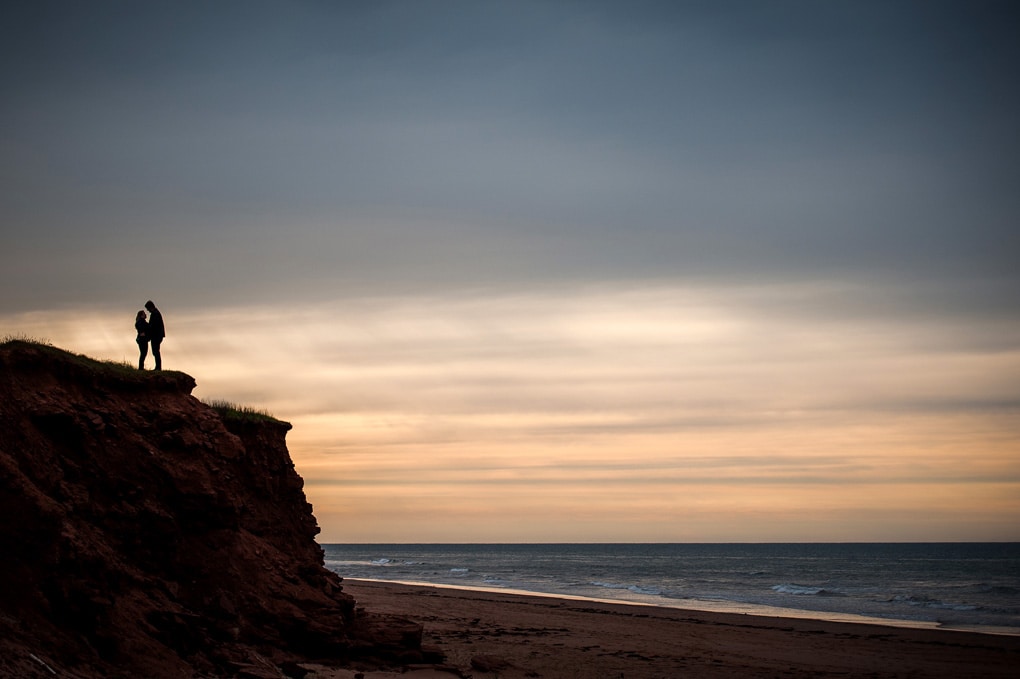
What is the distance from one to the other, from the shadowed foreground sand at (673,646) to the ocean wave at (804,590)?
19493mm

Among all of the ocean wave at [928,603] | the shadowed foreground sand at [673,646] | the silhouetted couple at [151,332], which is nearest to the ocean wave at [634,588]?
the ocean wave at [928,603]

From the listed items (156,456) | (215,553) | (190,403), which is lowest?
(215,553)

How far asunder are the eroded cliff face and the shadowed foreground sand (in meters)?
1.72

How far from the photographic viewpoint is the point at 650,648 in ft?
80.7

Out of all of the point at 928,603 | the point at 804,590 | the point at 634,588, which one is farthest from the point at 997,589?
the point at 634,588

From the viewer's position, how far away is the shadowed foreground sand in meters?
20.9

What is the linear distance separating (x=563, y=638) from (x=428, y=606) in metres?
10.4

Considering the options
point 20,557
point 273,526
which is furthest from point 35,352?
point 273,526

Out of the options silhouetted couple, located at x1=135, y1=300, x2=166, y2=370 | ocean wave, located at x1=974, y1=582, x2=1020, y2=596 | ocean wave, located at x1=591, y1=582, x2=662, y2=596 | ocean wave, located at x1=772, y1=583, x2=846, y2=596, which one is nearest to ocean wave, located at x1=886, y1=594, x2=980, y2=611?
ocean wave, located at x1=772, y1=583, x2=846, y2=596

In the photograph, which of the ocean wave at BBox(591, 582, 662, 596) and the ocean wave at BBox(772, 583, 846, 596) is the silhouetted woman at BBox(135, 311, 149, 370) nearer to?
the ocean wave at BBox(591, 582, 662, 596)

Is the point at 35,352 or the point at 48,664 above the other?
the point at 35,352

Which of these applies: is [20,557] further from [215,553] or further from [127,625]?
[215,553]

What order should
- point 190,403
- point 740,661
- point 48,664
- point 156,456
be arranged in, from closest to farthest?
point 48,664
point 156,456
point 190,403
point 740,661

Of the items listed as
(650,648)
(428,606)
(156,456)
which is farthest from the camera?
(428,606)
